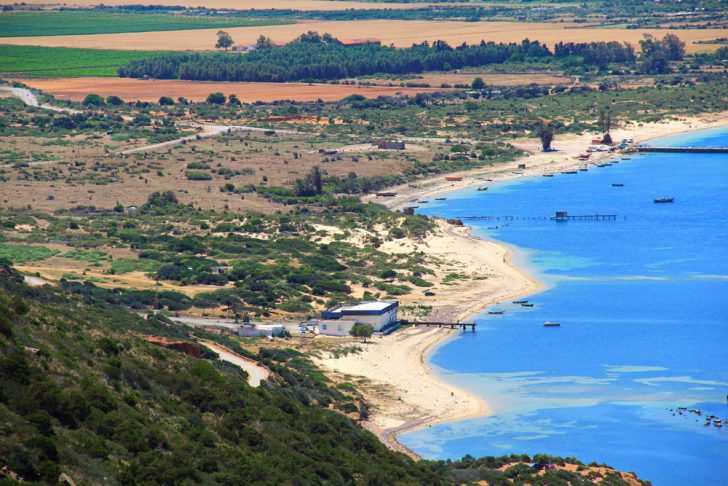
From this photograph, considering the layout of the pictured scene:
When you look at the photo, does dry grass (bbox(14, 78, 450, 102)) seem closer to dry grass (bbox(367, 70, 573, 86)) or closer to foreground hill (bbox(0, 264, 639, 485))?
dry grass (bbox(367, 70, 573, 86))

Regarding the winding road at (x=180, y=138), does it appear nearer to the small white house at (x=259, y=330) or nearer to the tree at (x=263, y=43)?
the tree at (x=263, y=43)

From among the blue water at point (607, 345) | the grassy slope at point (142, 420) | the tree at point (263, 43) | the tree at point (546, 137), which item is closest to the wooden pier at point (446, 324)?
the blue water at point (607, 345)

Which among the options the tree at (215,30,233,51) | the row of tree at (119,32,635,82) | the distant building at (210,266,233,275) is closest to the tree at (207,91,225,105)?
the row of tree at (119,32,635,82)

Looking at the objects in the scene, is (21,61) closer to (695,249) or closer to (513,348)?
(695,249)

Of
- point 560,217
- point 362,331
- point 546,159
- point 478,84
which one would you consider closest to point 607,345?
point 362,331

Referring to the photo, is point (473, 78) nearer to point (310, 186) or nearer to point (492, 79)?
point (492, 79)

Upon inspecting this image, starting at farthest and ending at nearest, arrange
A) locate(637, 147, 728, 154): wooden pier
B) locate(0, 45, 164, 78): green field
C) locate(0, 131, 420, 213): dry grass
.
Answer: locate(0, 45, 164, 78): green field → locate(637, 147, 728, 154): wooden pier → locate(0, 131, 420, 213): dry grass
